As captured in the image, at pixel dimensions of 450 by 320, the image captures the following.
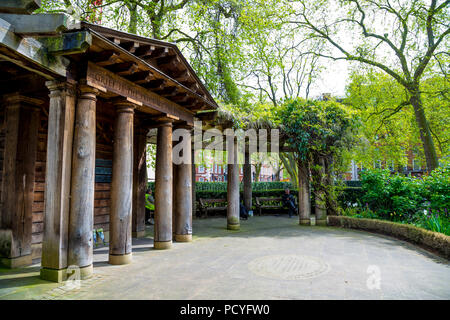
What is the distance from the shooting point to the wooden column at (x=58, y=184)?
14.7 feet

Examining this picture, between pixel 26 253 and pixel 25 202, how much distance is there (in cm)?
101

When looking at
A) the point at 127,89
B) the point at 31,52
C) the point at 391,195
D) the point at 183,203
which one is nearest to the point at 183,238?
the point at 183,203

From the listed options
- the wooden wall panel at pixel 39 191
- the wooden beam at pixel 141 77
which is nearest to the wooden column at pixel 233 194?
the wooden beam at pixel 141 77

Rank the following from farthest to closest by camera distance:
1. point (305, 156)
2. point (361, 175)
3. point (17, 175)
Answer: point (305, 156), point (361, 175), point (17, 175)

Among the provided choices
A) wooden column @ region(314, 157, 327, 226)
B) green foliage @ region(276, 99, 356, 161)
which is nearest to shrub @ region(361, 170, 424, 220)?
wooden column @ region(314, 157, 327, 226)

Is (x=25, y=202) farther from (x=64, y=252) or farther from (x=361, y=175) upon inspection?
(x=361, y=175)

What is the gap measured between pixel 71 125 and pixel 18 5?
8.34ft

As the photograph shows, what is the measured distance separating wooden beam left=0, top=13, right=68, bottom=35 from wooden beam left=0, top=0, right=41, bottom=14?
90cm

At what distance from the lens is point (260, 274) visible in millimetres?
4930

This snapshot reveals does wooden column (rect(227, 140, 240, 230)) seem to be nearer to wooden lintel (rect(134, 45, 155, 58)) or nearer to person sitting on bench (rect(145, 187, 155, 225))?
person sitting on bench (rect(145, 187, 155, 225))

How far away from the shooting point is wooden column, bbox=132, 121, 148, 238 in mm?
9148
